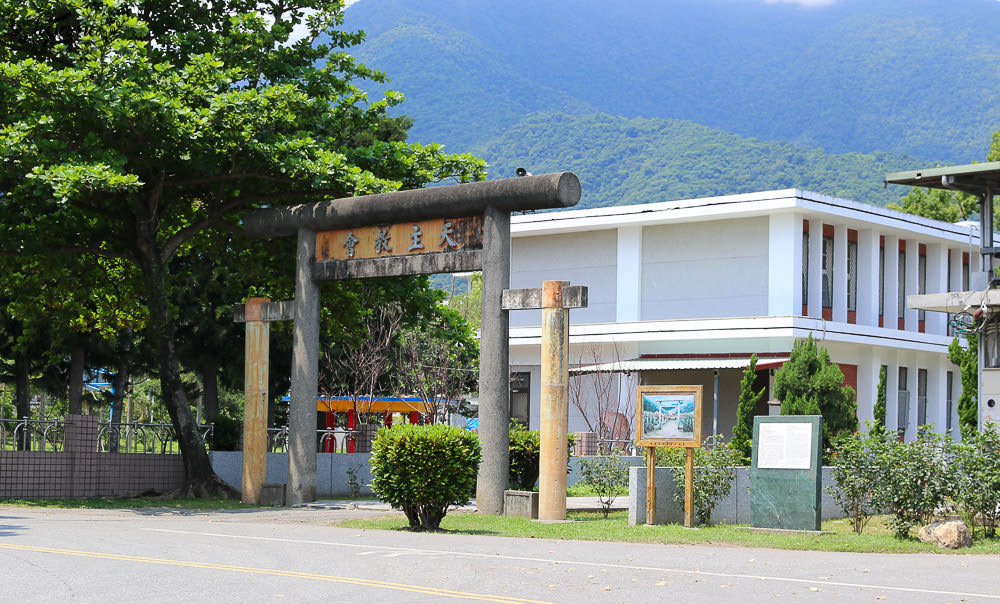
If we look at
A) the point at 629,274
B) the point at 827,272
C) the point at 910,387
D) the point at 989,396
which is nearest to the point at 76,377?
the point at 629,274

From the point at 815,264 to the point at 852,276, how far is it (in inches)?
88.1

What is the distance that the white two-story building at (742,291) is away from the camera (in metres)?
33.6

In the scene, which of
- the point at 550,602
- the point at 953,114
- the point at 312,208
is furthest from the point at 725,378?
the point at 953,114

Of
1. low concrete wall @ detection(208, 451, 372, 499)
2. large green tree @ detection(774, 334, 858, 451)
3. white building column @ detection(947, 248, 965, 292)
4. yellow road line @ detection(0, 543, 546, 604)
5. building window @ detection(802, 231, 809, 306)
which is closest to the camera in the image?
yellow road line @ detection(0, 543, 546, 604)

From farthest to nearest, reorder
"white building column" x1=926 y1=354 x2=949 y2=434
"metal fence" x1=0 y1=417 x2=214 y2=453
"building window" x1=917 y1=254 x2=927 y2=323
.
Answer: "white building column" x1=926 y1=354 x2=949 y2=434
"building window" x1=917 y1=254 x2=927 y2=323
"metal fence" x1=0 y1=417 x2=214 y2=453

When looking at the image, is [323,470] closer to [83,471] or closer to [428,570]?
[83,471]

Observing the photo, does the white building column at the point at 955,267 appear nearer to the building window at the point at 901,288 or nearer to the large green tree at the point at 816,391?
the building window at the point at 901,288

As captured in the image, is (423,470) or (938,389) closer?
(423,470)

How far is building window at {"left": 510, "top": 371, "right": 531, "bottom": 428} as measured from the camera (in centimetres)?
3991

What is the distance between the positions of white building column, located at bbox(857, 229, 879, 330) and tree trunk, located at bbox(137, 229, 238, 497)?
21060mm

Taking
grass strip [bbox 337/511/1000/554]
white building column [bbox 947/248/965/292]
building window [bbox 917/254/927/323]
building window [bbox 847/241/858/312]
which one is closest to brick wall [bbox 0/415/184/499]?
grass strip [bbox 337/511/1000/554]

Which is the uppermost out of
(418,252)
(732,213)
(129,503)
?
(732,213)

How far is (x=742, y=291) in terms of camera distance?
34.5 m

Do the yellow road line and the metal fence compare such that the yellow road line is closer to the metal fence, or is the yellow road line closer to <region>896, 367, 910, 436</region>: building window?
the metal fence
